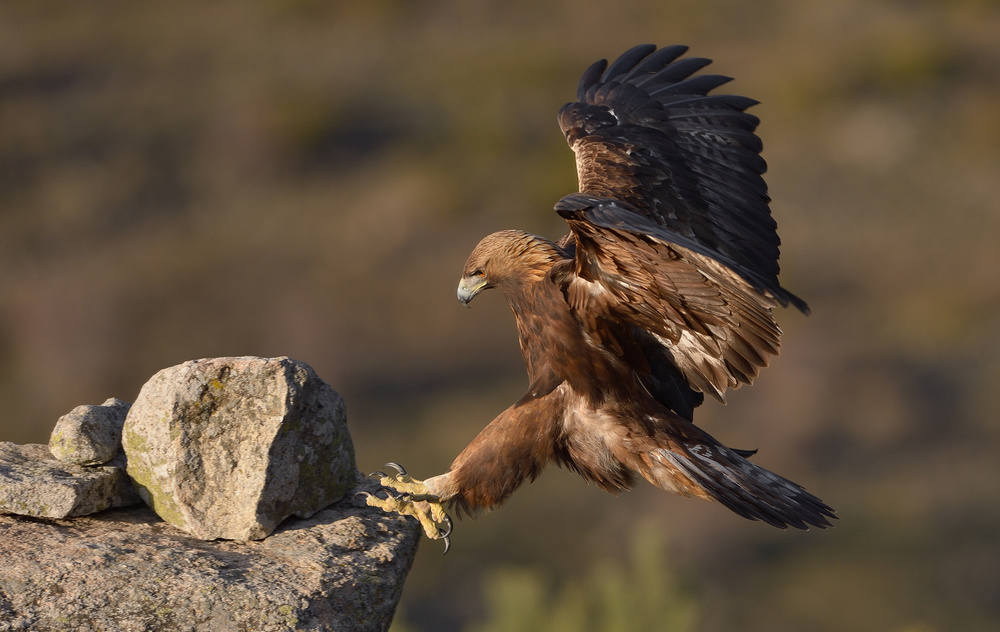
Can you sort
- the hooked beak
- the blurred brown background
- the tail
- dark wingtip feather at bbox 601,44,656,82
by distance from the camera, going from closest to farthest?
the tail < the hooked beak < dark wingtip feather at bbox 601,44,656,82 < the blurred brown background

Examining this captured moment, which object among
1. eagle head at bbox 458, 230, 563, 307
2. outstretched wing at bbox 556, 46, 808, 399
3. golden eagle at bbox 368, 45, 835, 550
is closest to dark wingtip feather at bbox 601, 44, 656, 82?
outstretched wing at bbox 556, 46, 808, 399

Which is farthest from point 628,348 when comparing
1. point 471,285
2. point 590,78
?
point 590,78

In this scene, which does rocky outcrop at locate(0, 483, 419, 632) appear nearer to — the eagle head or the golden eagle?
the golden eagle

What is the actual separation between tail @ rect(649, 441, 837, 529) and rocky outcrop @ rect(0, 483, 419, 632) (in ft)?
4.32

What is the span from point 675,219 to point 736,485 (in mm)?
1524

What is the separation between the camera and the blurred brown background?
15266mm

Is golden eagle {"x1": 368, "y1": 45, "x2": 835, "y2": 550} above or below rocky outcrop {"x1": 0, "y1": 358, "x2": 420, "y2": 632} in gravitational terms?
above

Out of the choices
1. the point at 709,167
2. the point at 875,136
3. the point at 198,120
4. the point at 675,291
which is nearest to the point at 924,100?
the point at 875,136

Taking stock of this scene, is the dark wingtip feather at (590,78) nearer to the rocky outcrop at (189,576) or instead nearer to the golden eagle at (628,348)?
the golden eagle at (628,348)

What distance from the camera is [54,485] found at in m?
4.51

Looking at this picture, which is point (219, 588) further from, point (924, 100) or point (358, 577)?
point (924, 100)

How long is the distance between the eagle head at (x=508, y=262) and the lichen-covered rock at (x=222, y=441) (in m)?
1.18

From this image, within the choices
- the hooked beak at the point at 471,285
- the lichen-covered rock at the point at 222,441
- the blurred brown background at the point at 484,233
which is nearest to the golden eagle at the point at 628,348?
the hooked beak at the point at 471,285

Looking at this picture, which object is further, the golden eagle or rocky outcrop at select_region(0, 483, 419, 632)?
the golden eagle
